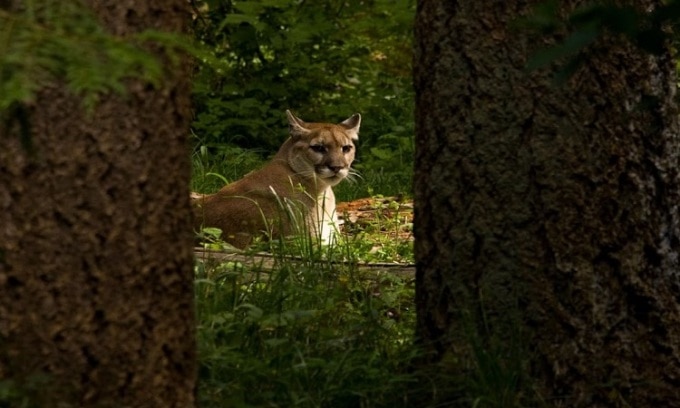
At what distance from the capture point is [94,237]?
3.61m

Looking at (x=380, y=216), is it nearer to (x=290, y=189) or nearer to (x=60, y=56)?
(x=290, y=189)

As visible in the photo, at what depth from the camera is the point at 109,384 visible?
12.1 feet

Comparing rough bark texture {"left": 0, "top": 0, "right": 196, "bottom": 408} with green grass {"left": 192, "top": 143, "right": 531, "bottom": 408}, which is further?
green grass {"left": 192, "top": 143, "right": 531, "bottom": 408}

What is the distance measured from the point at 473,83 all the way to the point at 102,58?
1.97 m

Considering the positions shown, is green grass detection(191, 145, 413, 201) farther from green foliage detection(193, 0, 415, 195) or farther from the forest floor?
green foliage detection(193, 0, 415, 195)

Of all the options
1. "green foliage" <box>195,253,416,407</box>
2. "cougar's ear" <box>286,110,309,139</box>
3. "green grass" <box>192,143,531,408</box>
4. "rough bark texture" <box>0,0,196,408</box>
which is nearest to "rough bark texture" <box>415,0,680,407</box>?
"green grass" <box>192,143,531,408</box>

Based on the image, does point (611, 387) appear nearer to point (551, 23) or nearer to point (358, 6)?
point (551, 23)

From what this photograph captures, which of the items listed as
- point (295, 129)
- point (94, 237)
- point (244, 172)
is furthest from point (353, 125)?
point (94, 237)

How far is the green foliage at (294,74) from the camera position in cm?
1316

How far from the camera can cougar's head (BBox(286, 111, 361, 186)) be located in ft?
32.0

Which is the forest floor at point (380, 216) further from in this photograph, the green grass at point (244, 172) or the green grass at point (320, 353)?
the green grass at point (320, 353)

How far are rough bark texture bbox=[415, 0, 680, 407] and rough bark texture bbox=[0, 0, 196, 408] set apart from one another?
3.96ft

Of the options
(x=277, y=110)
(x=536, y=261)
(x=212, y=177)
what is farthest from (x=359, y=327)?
(x=277, y=110)

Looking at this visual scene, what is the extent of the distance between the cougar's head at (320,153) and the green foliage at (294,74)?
2522mm
